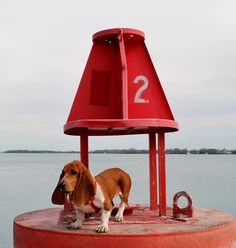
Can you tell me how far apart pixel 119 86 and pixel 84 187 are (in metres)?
2.16

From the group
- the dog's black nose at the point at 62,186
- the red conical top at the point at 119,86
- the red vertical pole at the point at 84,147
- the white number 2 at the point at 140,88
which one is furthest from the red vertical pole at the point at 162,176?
the dog's black nose at the point at 62,186

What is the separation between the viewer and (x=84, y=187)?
721 cm

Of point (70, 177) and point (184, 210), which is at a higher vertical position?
point (70, 177)

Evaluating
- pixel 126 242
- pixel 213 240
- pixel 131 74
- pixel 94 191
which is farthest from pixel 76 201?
A: pixel 131 74

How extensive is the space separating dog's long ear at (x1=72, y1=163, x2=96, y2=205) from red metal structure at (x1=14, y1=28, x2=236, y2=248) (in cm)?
45

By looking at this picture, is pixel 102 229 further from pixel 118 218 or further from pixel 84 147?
pixel 84 147

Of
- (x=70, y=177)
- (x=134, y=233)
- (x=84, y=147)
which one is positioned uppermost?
(x=84, y=147)

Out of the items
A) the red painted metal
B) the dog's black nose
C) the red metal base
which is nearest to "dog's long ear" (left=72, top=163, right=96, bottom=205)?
the dog's black nose

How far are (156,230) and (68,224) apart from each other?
1.40 m

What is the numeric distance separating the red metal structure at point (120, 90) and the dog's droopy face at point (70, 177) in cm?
113

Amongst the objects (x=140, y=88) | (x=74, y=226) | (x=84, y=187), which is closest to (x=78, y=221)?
(x=74, y=226)

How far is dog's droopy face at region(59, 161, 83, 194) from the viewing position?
7.05 m

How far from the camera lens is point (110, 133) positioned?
10094mm

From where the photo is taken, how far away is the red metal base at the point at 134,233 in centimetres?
694
